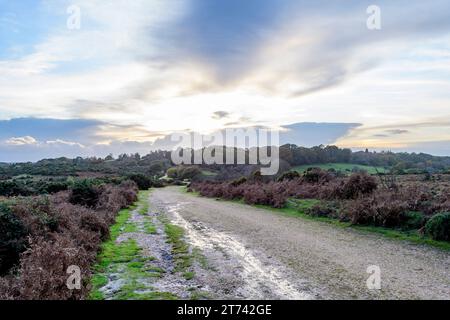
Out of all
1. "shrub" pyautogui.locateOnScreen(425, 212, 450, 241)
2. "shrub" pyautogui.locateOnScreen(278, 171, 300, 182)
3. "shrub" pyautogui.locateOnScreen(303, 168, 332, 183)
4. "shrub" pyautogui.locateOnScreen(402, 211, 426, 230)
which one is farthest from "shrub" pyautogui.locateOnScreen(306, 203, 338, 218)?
"shrub" pyautogui.locateOnScreen(278, 171, 300, 182)

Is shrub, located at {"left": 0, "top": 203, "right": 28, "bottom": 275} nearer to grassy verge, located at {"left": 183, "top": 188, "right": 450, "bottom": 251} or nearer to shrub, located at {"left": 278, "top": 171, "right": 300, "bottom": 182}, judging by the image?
grassy verge, located at {"left": 183, "top": 188, "right": 450, "bottom": 251}

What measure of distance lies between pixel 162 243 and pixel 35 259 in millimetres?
6160

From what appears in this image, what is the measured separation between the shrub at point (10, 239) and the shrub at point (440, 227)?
13110 millimetres

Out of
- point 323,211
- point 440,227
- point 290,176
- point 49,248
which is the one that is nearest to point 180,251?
point 49,248

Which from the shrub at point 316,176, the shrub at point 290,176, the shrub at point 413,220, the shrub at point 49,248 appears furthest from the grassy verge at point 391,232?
the shrub at point 290,176

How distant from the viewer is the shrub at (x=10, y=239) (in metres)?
9.90

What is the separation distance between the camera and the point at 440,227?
13.2 m

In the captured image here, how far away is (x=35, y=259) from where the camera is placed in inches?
345

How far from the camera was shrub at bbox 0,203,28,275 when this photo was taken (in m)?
9.90

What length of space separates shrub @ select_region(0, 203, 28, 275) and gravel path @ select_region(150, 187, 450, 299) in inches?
196

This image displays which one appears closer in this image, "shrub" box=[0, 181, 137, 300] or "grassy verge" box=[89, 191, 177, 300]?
"shrub" box=[0, 181, 137, 300]

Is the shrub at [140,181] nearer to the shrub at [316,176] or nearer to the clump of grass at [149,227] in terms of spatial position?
the shrub at [316,176]
